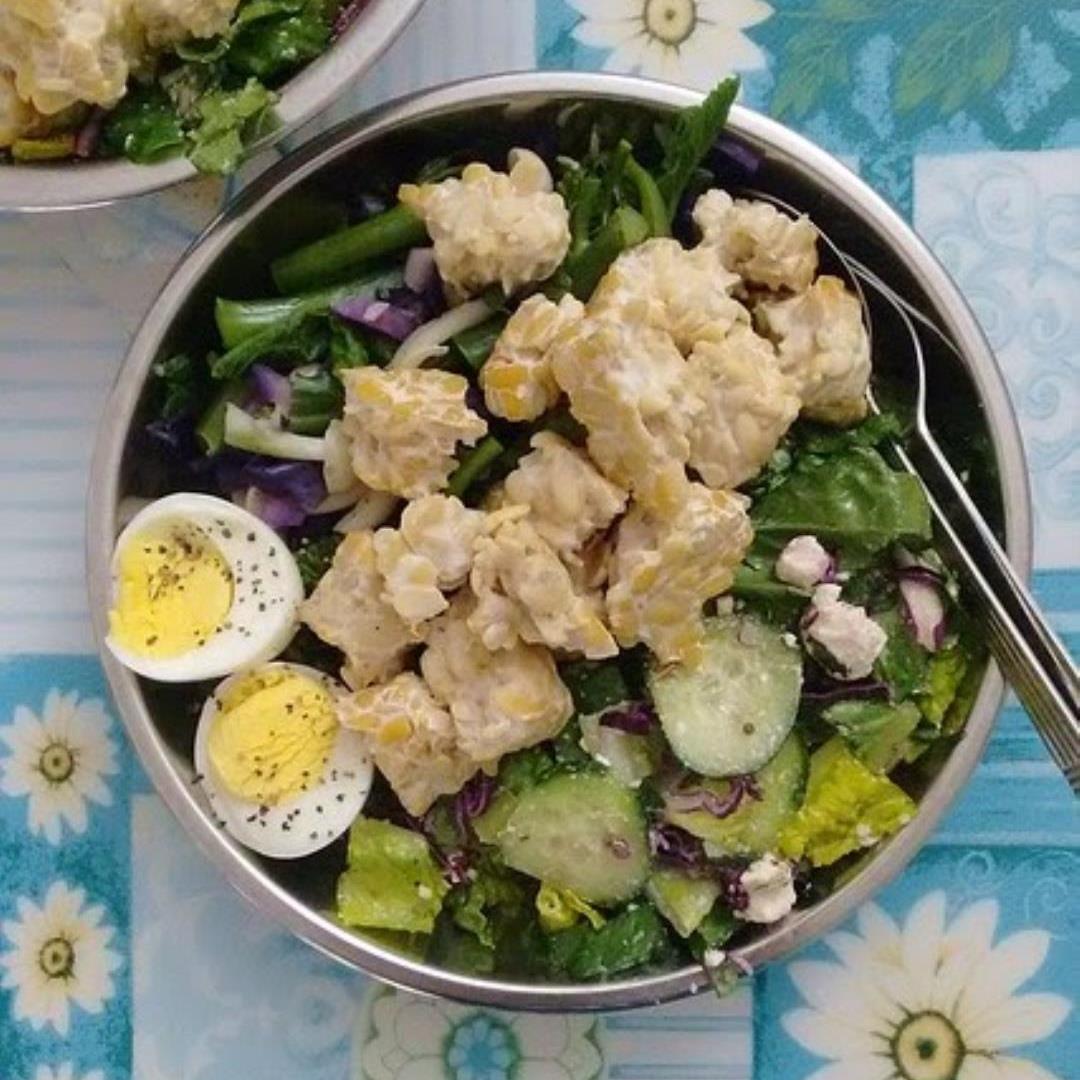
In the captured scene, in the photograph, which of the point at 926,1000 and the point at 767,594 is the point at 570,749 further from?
the point at 926,1000

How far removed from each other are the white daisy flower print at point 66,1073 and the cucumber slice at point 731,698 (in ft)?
2.10

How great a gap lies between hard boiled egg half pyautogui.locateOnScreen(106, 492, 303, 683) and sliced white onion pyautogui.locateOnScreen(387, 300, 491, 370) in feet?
0.59

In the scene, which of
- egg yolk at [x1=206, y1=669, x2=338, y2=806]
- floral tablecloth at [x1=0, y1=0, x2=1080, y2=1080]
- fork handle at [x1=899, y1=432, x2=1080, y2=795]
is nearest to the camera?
fork handle at [x1=899, y1=432, x2=1080, y2=795]

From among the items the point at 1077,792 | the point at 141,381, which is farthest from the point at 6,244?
the point at 1077,792

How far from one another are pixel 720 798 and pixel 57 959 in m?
0.64

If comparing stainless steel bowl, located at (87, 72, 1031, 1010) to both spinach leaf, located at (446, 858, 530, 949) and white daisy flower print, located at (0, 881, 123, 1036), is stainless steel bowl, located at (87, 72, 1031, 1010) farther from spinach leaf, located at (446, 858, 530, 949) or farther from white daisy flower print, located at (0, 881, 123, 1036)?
white daisy flower print, located at (0, 881, 123, 1036)

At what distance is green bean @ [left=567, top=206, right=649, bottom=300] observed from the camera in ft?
5.08

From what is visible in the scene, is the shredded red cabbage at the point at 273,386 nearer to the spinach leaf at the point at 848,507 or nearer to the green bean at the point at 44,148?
the green bean at the point at 44,148

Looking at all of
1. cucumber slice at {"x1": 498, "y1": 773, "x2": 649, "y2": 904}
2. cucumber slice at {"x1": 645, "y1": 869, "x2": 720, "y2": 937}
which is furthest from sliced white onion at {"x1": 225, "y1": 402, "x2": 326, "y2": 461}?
cucumber slice at {"x1": 645, "y1": 869, "x2": 720, "y2": 937}

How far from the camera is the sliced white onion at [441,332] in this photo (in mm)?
1565

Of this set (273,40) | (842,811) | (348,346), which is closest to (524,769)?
(842,811)

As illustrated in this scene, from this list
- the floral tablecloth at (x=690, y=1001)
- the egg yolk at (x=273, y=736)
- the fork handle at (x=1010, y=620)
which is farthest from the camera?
the floral tablecloth at (x=690, y=1001)

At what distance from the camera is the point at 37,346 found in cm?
172

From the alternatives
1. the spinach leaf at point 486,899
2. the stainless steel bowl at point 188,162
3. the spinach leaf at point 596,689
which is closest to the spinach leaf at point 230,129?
the stainless steel bowl at point 188,162
